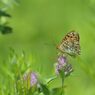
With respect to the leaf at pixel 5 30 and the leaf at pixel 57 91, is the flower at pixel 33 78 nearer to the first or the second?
the leaf at pixel 57 91

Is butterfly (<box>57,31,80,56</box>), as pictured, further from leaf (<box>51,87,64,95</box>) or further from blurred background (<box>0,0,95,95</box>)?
blurred background (<box>0,0,95,95</box>)

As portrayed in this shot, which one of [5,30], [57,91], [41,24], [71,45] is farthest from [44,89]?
[41,24]

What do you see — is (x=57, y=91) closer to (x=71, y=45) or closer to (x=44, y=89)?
(x=44, y=89)

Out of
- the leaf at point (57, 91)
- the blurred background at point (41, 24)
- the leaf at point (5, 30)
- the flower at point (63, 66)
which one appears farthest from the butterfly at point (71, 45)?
the blurred background at point (41, 24)

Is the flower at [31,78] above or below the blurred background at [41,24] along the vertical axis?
above

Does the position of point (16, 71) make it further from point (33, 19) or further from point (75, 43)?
point (33, 19)

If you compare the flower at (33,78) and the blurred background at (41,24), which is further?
the blurred background at (41,24)
